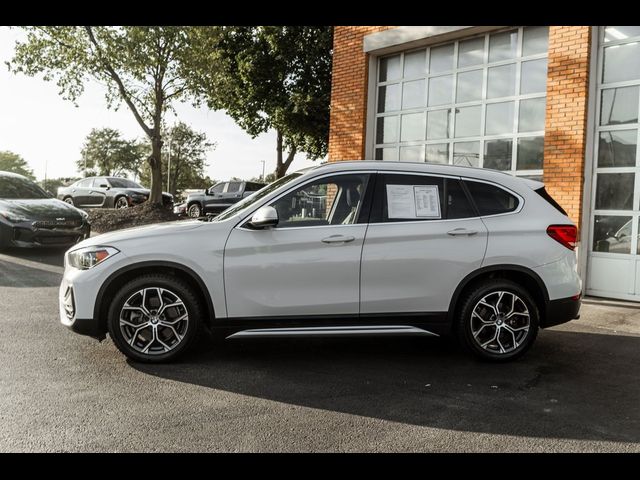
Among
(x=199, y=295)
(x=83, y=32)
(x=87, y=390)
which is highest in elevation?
(x=83, y=32)

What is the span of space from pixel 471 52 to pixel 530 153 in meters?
2.33

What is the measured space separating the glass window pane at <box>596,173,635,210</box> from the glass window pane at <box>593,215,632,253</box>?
17 centimetres

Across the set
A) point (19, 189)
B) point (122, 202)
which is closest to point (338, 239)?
point (19, 189)

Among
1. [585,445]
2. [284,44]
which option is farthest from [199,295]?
[284,44]

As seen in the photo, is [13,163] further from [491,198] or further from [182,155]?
[491,198]

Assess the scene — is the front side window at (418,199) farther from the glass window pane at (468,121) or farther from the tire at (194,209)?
the tire at (194,209)

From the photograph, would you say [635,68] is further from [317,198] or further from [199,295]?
[199,295]

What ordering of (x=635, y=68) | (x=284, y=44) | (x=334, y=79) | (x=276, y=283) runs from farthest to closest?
(x=284, y=44) → (x=334, y=79) → (x=635, y=68) → (x=276, y=283)

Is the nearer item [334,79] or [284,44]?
Answer: [334,79]

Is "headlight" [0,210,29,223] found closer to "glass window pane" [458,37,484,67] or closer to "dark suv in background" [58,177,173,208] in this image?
"glass window pane" [458,37,484,67]

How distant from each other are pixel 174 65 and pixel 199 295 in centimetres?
1940

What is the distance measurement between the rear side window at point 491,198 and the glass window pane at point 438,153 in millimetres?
5837

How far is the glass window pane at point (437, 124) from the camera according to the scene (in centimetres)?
1141

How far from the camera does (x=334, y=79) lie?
13203 mm
